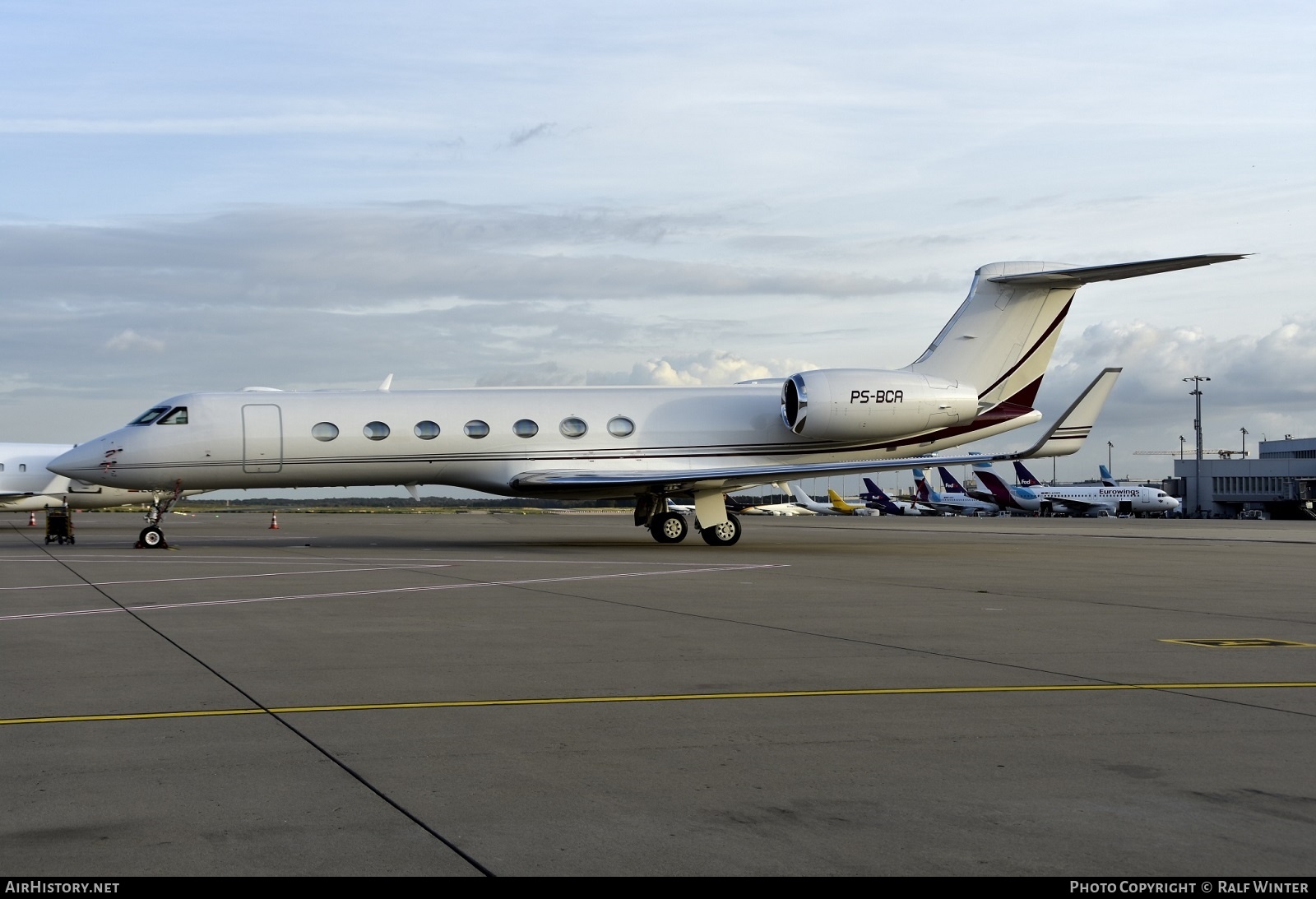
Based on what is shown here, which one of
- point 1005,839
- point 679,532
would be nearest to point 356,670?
point 1005,839

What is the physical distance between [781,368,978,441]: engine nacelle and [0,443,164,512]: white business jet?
27246 mm

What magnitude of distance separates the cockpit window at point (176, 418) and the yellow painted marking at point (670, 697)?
1891cm

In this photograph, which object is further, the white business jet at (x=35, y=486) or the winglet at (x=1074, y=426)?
the white business jet at (x=35, y=486)

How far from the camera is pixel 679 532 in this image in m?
26.4

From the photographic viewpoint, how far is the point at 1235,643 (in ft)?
31.8

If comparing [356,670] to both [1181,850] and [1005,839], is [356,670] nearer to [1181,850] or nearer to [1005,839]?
[1005,839]

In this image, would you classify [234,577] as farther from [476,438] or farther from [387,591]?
[476,438]

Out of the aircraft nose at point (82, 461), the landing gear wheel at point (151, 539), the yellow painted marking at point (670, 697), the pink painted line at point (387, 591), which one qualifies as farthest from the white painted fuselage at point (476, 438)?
the yellow painted marking at point (670, 697)

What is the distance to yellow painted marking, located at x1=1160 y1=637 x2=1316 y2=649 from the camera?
9562mm

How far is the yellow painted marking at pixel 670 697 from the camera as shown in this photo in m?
6.63

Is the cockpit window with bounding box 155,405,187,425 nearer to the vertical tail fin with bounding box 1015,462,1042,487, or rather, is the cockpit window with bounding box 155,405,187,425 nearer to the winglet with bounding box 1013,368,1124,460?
the winglet with bounding box 1013,368,1124,460

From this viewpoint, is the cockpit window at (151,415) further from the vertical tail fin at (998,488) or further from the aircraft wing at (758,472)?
the vertical tail fin at (998,488)

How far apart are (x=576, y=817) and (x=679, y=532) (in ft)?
71.4

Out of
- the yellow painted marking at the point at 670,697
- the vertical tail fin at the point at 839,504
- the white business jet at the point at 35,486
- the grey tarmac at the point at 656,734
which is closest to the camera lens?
the grey tarmac at the point at 656,734
